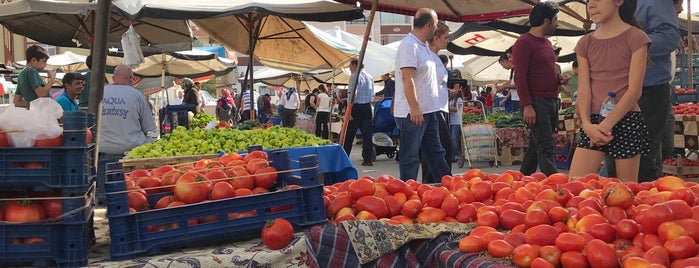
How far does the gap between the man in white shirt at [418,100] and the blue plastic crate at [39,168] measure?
3.79 meters

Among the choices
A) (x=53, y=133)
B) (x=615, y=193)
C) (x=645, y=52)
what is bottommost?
(x=615, y=193)

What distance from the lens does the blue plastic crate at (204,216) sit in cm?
271

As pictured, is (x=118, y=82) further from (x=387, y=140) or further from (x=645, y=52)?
(x=387, y=140)

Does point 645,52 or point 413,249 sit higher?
point 645,52

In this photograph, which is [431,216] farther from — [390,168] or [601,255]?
[390,168]

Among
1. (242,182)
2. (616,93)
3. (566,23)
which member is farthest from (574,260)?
(566,23)

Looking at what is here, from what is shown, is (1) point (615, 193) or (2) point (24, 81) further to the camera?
(2) point (24, 81)

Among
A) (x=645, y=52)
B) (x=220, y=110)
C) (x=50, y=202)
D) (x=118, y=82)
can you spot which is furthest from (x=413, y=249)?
(x=220, y=110)

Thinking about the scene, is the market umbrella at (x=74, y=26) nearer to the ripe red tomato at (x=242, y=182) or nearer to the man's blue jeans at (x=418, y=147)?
the man's blue jeans at (x=418, y=147)

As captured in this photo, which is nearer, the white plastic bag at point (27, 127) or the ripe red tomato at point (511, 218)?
the white plastic bag at point (27, 127)

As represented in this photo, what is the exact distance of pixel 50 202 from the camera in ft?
8.73

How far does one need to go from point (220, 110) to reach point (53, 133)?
2042cm

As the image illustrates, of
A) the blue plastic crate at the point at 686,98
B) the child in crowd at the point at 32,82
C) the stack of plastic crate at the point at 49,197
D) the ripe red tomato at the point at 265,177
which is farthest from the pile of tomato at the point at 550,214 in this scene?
the blue plastic crate at the point at 686,98

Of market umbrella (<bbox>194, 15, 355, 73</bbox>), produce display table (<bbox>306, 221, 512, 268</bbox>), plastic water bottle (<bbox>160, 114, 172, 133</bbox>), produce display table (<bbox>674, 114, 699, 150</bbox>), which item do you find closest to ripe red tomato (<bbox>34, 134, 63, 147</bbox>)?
produce display table (<bbox>306, 221, 512, 268</bbox>)
